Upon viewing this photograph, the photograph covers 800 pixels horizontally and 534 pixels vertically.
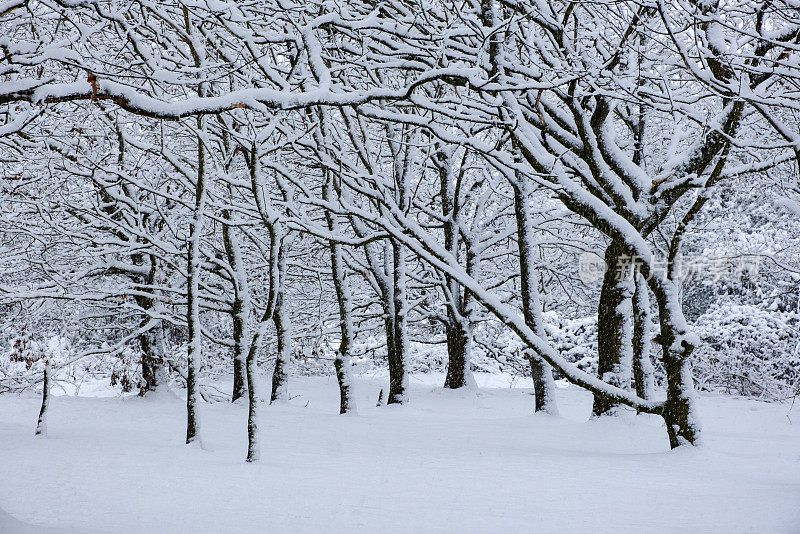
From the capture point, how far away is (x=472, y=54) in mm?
7125

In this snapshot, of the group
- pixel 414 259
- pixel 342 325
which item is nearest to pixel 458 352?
pixel 414 259

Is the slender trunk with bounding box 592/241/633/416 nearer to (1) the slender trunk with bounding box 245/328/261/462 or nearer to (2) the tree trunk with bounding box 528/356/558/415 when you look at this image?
(2) the tree trunk with bounding box 528/356/558/415

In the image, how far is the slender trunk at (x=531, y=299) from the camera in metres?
10.3

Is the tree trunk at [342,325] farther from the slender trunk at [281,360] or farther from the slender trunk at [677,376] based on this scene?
the slender trunk at [677,376]

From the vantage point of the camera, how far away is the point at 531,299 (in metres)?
10.5

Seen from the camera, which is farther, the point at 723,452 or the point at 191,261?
the point at 191,261

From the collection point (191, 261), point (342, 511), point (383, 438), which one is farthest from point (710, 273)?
point (342, 511)

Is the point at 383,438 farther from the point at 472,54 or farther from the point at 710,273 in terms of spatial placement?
the point at 710,273

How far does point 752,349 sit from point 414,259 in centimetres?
942

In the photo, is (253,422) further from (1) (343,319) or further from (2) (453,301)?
(2) (453,301)

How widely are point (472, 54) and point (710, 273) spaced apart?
13.7m

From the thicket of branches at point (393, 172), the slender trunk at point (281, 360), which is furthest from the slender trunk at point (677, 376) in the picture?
the slender trunk at point (281, 360)

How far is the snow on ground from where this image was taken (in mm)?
4035

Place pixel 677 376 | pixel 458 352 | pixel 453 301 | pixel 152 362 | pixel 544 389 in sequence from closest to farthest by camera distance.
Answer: pixel 677 376
pixel 544 389
pixel 453 301
pixel 152 362
pixel 458 352
